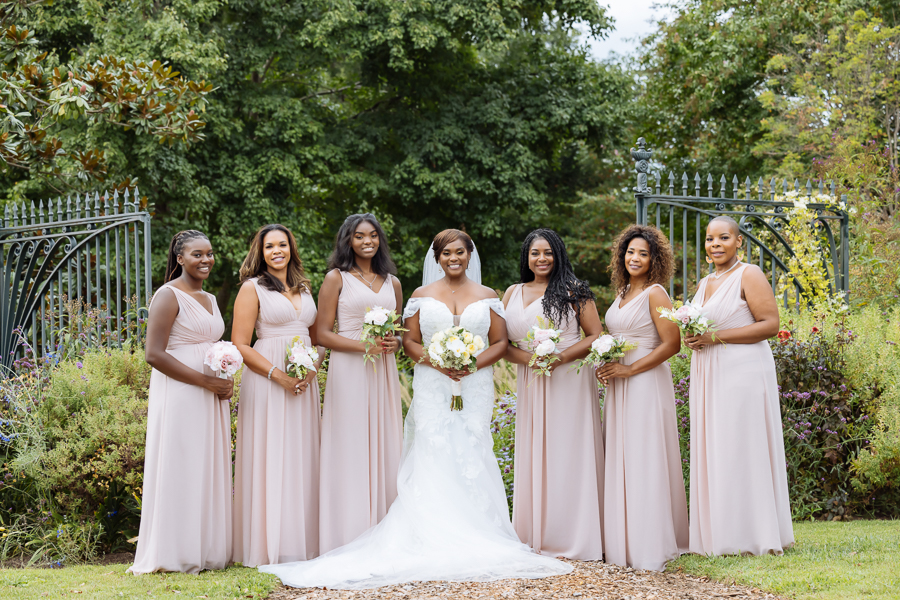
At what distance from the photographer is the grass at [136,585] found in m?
4.86

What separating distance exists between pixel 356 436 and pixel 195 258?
169 centimetres

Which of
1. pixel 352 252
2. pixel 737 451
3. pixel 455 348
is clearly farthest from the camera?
pixel 352 252

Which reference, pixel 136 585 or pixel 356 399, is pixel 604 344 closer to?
pixel 356 399

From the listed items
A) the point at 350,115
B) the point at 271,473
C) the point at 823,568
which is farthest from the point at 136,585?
the point at 350,115

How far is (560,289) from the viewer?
18.8ft

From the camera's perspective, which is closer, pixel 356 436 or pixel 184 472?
pixel 184 472

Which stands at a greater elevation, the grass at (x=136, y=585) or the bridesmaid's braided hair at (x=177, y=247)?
the bridesmaid's braided hair at (x=177, y=247)

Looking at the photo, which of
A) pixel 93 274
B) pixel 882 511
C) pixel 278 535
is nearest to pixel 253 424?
pixel 278 535

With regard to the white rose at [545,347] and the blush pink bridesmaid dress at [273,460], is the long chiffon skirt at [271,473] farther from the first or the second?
the white rose at [545,347]

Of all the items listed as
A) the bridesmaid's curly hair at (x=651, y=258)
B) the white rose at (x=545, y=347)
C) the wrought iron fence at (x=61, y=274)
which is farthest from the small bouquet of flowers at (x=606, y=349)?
the wrought iron fence at (x=61, y=274)

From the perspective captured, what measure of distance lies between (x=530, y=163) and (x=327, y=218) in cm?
543

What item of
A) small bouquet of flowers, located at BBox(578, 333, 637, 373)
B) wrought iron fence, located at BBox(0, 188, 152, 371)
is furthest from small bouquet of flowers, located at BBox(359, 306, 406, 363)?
wrought iron fence, located at BBox(0, 188, 152, 371)

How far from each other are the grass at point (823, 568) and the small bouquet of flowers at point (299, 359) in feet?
9.35

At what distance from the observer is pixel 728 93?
19859mm
